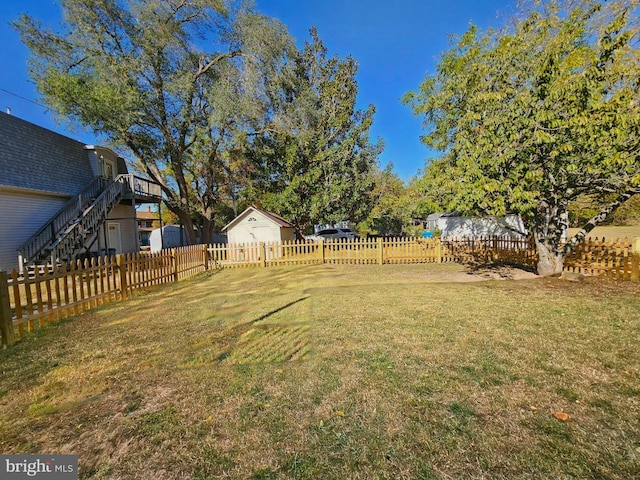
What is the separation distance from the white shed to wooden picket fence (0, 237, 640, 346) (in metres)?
3.31

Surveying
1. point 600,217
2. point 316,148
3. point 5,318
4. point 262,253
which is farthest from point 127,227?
point 600,217

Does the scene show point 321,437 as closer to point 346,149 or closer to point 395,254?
point 395,254

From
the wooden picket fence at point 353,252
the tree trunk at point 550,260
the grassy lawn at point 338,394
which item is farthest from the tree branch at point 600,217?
the wooden picket fence at point 353,252

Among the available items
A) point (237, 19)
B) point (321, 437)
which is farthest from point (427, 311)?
point (237, 19)

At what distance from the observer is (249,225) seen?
18.0 m

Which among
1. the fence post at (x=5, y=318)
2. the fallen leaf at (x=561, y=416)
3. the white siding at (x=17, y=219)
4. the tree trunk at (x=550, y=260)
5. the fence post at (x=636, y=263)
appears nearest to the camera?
the fallen leaf at (x=561, y=416)

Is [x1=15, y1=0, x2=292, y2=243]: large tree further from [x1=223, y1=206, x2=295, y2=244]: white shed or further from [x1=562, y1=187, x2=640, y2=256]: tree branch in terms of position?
[x1=562, y1=187, x2=640, y2=256]: tree branch

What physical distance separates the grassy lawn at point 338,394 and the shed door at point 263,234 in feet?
39.2

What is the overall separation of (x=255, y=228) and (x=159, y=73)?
1016cm

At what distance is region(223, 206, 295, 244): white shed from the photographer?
17688 millimetres

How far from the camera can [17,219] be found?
11945 mm

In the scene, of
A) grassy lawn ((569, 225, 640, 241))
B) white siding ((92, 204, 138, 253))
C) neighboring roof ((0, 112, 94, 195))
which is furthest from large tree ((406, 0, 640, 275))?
grassy lawn ((569, 225, 640, 241))

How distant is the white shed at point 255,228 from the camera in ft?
58.0

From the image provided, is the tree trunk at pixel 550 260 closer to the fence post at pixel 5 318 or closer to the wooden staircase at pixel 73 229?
the fence post at pixel 5 318
